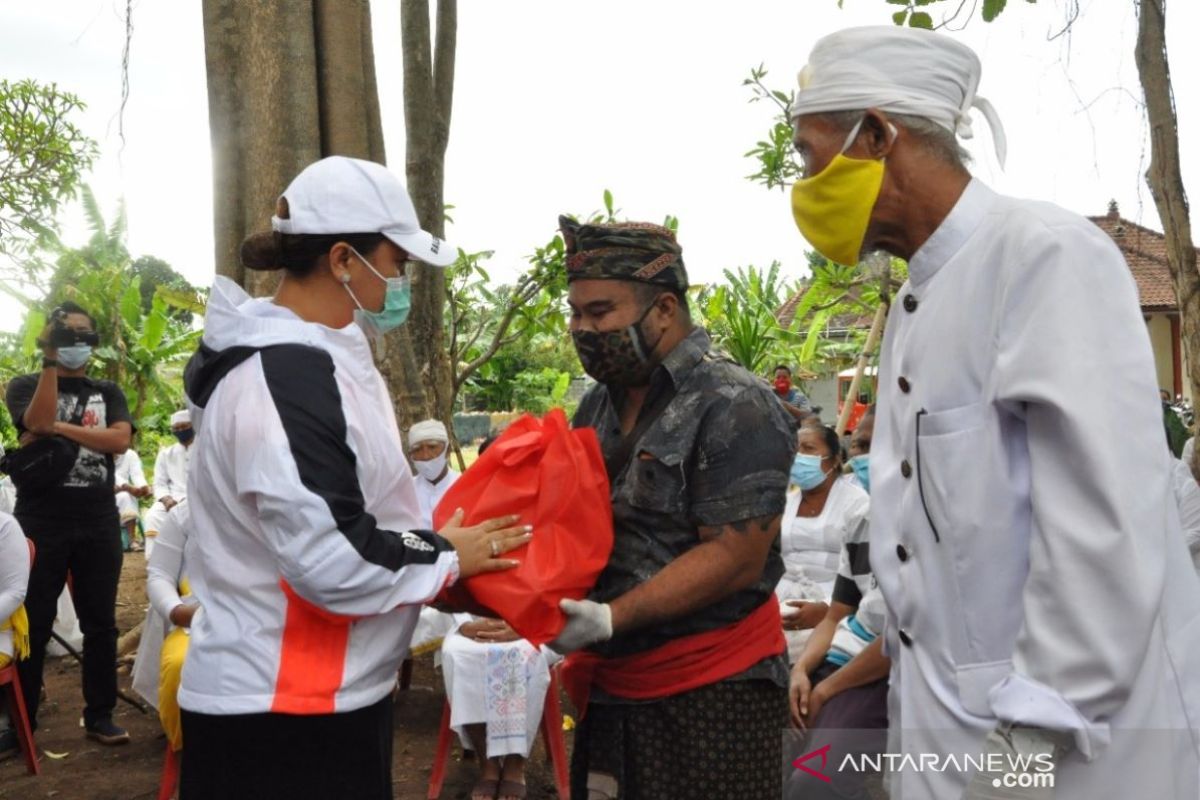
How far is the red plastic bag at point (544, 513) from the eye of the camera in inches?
91.4

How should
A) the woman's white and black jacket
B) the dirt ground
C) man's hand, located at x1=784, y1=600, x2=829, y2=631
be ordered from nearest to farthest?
the woman's white and black jacket
man's hand, located at x1=784, y1=600, x2=829, y2=631
the dirt ground

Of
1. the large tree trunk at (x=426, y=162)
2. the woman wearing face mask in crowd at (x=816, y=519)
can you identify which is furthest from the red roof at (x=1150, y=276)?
the woman wearing face mask in crowd at (x=816, y=519)

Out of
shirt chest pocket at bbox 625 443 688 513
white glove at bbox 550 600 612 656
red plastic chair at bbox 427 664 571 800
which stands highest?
shirt chest pocket at bbox 625 443 688 513

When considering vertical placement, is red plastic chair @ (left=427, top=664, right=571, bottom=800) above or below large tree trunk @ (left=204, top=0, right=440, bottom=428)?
below

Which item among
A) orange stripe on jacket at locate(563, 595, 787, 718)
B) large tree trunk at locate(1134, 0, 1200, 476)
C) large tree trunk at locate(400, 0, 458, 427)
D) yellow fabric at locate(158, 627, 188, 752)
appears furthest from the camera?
large tree trunk at locate(400, 0, 458, 427)

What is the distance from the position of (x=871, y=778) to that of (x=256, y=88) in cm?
384

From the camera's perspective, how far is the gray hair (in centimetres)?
189

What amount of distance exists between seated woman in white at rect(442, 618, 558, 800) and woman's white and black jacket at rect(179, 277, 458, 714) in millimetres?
2692

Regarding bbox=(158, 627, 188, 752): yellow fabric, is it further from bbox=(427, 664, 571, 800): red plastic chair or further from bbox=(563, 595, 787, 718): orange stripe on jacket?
bbox=(563, 595, 787, 718): orange stripe on jacket

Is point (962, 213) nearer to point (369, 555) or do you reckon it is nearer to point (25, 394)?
point (369, 555)

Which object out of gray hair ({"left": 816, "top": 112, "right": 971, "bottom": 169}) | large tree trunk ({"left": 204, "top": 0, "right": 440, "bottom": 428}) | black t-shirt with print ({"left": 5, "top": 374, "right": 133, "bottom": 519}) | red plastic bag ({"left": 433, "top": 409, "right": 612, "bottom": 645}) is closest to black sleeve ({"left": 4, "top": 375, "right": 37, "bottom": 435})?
black t-shirt with print ({"left": 5, "top": 374, "right": 133, "bottom": 519})

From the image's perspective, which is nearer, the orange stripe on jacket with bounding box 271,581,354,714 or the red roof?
the orange stripe on jacket with bounding box 271,581,354,714

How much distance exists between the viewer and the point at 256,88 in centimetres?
467

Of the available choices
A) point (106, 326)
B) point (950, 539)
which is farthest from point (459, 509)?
point (106, 326)
